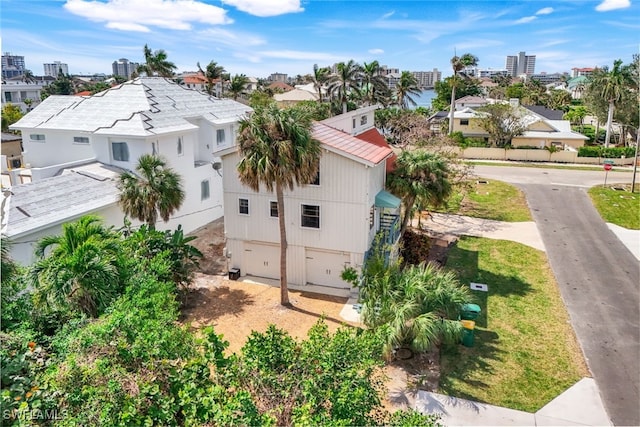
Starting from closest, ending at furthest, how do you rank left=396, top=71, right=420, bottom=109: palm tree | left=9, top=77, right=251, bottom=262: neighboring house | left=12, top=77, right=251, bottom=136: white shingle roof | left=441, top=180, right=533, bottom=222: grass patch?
1. left=9, top=77, right=251, bottom=262: neighboring house
2. left=12, top=77, right=251, bottom=136: white shingle roof
3. left=441, top=180, right=533, bottom=222: grass patch
4. left=396, top=71, right=420, bottom=109: palm tree

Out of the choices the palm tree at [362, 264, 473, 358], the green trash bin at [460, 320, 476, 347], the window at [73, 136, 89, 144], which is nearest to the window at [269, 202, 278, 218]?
the palm tree at [362, 264, 473, 358]

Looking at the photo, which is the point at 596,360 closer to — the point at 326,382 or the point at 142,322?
the point at 326,382

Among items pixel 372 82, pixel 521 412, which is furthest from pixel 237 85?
pixel 521 412

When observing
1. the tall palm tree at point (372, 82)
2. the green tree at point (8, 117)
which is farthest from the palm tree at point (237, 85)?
the green tree at point (8, 117)

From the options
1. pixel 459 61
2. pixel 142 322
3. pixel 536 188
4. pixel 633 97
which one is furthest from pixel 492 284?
pixel 633 97

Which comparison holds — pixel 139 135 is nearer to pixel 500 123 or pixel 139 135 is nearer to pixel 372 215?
pixel 372 215

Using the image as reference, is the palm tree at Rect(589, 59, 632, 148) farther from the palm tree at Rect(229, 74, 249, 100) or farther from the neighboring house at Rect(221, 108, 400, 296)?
the neighboring house at Rect(221, 108, 400, 296)
